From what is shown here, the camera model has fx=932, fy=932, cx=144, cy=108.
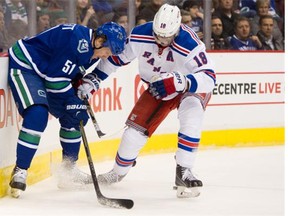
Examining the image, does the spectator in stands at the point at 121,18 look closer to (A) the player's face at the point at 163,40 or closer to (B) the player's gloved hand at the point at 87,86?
(B) the player's gloved hand at the point at 87,86

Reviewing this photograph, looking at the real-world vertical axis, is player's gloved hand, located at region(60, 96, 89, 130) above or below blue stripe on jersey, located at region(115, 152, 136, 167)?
above

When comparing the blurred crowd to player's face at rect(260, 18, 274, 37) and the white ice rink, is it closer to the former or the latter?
player's face at rect(260, 18, 274, 37)

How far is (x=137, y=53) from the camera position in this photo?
518 cm

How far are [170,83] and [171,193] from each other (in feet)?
2.36

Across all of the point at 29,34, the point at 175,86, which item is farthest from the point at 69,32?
the point at 29,34

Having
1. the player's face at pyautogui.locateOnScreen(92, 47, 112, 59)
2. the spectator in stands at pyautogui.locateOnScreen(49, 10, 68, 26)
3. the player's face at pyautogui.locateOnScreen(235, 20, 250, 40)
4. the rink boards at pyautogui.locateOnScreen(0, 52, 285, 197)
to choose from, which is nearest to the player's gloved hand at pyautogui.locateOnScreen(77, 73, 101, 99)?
the player's face at pyautogui.locateOnScreen(92, 47, 112, 59)

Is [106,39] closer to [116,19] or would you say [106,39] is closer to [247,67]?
[116,19]

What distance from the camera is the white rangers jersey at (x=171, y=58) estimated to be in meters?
4.96

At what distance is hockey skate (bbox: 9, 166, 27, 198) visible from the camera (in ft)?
15.6

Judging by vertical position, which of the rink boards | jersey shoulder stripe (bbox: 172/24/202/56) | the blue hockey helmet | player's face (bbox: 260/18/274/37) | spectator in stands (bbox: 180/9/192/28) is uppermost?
the blue hockey helmet

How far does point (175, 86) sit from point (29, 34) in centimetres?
195

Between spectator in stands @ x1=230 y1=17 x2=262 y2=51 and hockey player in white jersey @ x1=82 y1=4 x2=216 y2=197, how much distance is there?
8.64 ft

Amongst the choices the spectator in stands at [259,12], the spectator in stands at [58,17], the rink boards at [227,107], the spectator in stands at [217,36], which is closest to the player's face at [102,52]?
the rink boards at [227,107]

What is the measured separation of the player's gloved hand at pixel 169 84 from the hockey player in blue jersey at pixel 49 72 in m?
0.25
